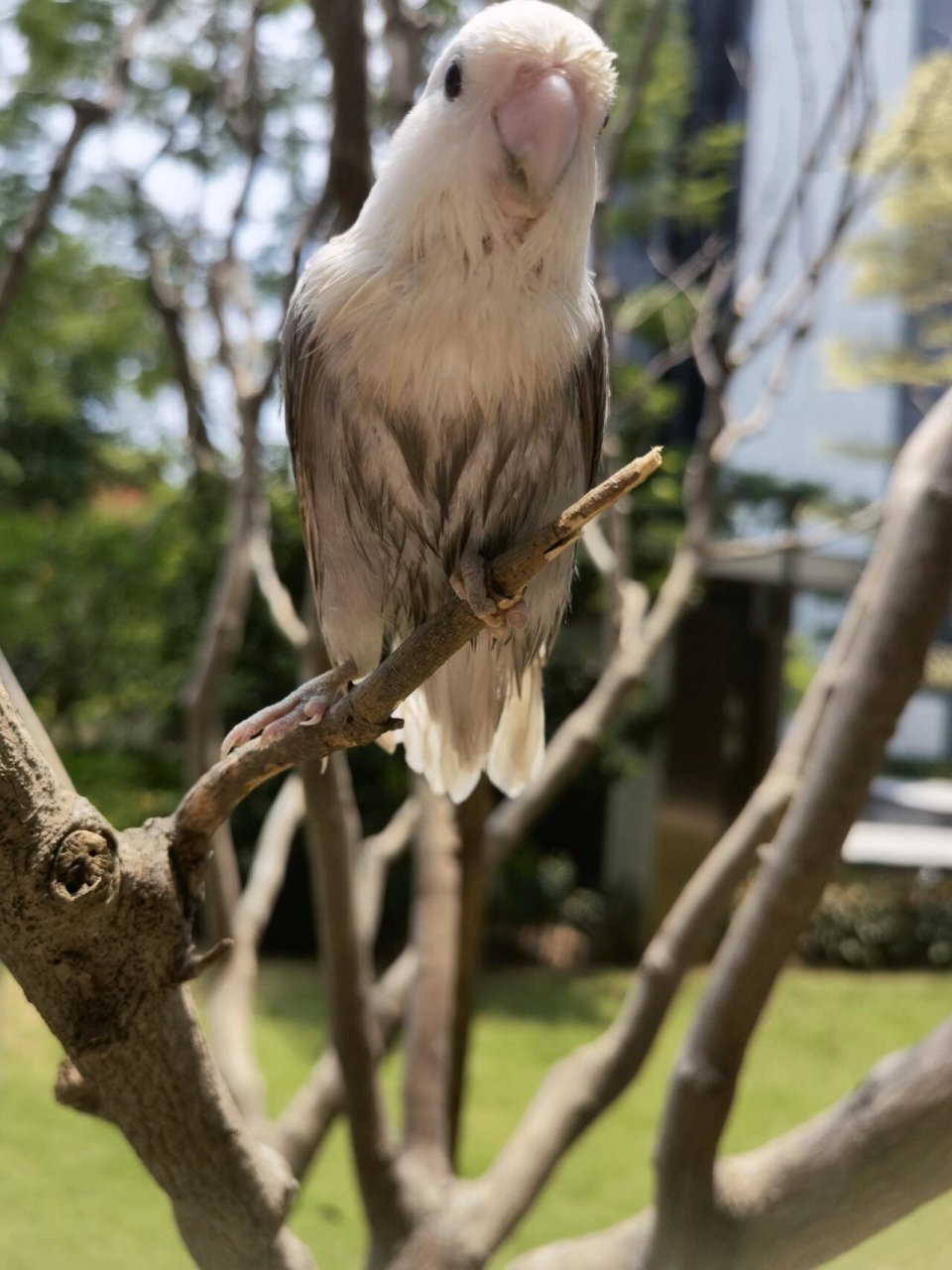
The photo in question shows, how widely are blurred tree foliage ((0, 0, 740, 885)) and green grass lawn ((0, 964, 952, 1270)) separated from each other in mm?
731

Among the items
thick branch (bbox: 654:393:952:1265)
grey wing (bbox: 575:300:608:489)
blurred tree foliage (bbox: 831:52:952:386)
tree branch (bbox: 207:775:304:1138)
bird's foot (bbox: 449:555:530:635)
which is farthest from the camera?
blurred tree foliage (bbox: 831:52:952:386)

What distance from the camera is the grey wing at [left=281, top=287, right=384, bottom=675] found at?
893 millimetres

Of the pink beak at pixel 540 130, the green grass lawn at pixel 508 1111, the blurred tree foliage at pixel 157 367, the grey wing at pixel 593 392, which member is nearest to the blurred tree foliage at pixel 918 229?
the blurred tree foliage at pixel 157 367

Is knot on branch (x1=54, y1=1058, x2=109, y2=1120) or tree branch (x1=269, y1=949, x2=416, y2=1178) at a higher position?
knot on branch (x1=54, y1=1058, x2=109, y2=1120)

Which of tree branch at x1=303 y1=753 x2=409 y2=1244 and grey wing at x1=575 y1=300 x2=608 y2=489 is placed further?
tree branch at x1=303 y1=753 x2=409 y2=1244

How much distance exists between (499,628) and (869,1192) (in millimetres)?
681

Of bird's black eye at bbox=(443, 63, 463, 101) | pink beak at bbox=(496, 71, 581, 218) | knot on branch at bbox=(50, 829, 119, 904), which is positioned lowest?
knot on branch at bbox=(50, 829, 119, 904)

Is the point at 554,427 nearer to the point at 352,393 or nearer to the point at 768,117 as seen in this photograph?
the point at 352,393

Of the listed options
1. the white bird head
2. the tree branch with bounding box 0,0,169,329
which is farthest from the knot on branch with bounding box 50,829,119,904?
the tree branch with bounding box 0,0,169,329

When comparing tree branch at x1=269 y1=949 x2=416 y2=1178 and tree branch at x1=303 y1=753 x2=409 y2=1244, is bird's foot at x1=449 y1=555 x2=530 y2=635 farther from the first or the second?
tree branch at x1=269 y1=949 x2=416 y2=1178

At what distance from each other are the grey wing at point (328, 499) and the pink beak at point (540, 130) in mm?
237

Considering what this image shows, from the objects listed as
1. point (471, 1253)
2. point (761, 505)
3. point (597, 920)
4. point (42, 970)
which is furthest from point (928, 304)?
point (597, 920)

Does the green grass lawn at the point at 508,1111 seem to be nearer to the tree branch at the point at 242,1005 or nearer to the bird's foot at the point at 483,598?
the tree branch at the point at 242,1005

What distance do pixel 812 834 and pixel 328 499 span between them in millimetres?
651
